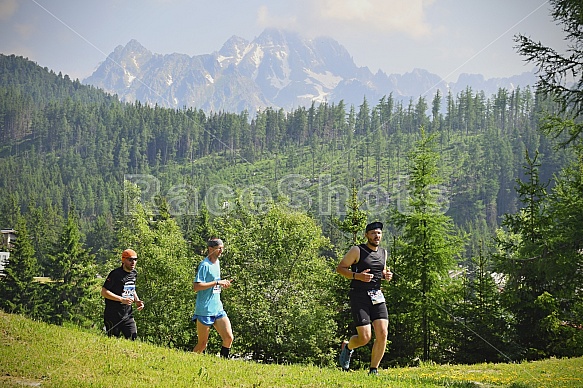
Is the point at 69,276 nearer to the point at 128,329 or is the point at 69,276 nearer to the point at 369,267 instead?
the point at 128,329

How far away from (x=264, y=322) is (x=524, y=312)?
47.5 feet

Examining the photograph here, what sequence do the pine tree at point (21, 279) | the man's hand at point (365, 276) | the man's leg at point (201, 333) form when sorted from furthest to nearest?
the pine tree at point (21, 279) → the man's leg at point (201, 333) → the man's hand at point (365, 276)

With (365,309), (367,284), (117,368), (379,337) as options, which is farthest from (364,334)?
(117,368)

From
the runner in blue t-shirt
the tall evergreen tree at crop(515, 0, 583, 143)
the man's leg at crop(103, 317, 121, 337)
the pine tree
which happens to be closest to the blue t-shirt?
the runner in blue t-shirt

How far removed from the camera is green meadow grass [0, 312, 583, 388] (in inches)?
290

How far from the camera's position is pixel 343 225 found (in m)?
31.8

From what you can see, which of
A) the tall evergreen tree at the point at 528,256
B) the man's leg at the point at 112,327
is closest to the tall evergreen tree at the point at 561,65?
the tall evergreen tree at the point at 528,256

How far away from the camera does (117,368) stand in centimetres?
796

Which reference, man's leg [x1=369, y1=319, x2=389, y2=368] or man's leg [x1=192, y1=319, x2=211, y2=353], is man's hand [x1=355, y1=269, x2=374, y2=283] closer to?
man's leg [x1=369, y1=319, x2=389, y2=368]

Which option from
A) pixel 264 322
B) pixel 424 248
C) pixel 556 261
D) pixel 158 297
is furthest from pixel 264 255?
pixel 556 261

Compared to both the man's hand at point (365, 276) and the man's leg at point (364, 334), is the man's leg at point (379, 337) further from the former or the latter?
the man's hand at point (365, 276)

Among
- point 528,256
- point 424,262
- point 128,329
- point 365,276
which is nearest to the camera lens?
point 365,276

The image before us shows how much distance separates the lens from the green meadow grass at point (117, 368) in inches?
290

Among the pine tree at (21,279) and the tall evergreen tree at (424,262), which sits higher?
the tall evergreen tree at (424,262)
